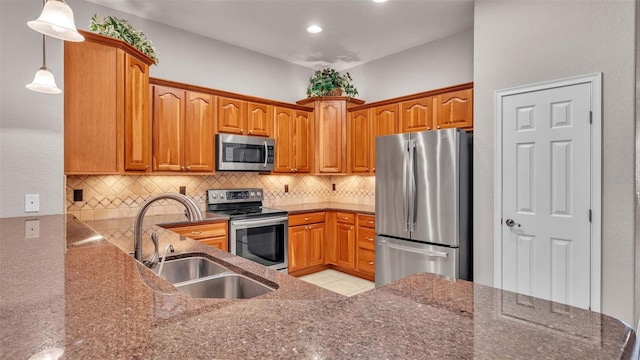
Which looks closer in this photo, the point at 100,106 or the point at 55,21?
the point at 55,21

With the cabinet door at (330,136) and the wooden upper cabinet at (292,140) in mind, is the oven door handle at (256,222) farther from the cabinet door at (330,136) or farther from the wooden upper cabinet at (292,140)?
the cabinet door at (330,136)

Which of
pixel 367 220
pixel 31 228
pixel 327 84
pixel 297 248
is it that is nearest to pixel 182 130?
pixel 31 228

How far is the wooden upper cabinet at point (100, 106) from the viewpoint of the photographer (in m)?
2.42

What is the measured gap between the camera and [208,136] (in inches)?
142

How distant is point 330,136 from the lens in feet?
14.8

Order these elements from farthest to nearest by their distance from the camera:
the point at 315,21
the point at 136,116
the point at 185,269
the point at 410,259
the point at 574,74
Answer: the point at 315,21 → the point at 410,259 → the point at 136,116 → the point at 574,74 → the point at 185,269

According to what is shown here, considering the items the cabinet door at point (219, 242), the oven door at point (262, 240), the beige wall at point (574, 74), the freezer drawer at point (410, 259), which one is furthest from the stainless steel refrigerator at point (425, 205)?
the cabinet door at point (219, 242)

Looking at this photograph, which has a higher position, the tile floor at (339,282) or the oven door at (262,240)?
the oven door at (262,240)

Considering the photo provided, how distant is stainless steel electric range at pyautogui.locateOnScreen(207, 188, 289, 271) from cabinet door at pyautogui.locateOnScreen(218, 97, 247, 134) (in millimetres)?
743

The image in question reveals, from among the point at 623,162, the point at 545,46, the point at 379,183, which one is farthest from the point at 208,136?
the point at 623,162

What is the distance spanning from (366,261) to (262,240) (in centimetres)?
130

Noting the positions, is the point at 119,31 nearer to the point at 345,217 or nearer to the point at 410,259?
the point at 345,217

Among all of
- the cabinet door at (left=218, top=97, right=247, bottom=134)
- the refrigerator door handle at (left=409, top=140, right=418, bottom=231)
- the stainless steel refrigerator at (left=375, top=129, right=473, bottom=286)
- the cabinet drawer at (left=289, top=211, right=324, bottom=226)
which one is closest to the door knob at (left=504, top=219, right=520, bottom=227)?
the stainless steel refrigerator at (left=375, top=129, right=473, bottom=286)

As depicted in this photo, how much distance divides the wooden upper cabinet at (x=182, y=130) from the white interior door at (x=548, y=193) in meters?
2.90
